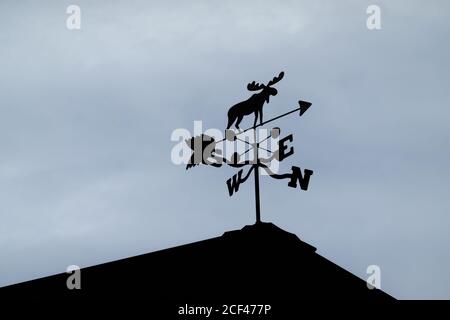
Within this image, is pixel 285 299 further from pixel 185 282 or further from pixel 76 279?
pixel 76 279

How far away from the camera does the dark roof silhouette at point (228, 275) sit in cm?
533

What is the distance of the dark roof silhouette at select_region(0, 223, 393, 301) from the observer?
5.33 m

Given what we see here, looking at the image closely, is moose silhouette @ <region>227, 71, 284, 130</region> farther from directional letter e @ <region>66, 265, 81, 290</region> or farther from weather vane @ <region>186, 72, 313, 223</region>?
directional letter e @ <region>66, 265, 81, 290</region>

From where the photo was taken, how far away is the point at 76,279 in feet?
17.3

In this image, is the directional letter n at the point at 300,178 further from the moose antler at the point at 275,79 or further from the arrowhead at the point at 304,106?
the moose antler at the point at 275,79

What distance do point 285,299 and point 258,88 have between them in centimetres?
264

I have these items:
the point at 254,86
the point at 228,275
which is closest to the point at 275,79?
the point at 254,86

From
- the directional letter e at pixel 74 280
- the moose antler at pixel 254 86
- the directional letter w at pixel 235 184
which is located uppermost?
the moose antler at pixel 254 86

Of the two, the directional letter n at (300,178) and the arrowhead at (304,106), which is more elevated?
the arrowhead at (304,106)

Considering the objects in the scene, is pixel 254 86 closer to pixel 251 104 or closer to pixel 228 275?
pixel 251 104

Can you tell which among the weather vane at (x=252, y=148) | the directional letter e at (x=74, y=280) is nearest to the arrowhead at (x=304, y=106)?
the weather vane at (x=252, y=148)
